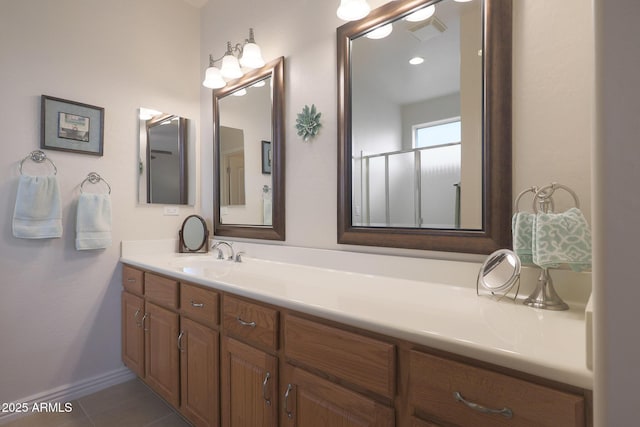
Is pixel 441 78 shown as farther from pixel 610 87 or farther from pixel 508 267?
pixel 610 87

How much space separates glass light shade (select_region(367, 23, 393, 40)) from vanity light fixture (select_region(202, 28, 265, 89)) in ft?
2.45

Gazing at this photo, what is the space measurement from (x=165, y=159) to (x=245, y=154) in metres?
0.68

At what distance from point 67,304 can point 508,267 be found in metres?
2.38

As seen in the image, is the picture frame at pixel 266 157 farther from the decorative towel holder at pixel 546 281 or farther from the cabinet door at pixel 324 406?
the decorative towel holder at pixel 546 281

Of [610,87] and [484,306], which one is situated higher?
[610,87]

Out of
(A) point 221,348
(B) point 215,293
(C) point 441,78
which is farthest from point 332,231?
(C) point 441,78

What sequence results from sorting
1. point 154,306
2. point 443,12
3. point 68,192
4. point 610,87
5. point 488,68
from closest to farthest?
point 610,87
point 488,68
point 443,12
point 154,306
point 68,192

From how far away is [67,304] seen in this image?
1989 millimetres

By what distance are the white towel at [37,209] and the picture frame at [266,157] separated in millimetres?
1189

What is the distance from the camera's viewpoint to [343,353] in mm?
950

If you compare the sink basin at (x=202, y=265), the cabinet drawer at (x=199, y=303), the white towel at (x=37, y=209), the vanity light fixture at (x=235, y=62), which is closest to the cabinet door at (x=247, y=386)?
the cabinet drawer at (x=199, y=303)

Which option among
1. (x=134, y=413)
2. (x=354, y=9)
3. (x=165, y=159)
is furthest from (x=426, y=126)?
(x=134, y=413)

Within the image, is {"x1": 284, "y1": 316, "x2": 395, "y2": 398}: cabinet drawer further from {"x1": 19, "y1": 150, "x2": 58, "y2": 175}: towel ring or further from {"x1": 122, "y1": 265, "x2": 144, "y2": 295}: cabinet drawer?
{"x1": 19, "y1": 150, "x2": 58, "y2": 175}: towel ring

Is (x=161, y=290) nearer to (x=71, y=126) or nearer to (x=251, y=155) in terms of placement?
(x=251, y=155)
